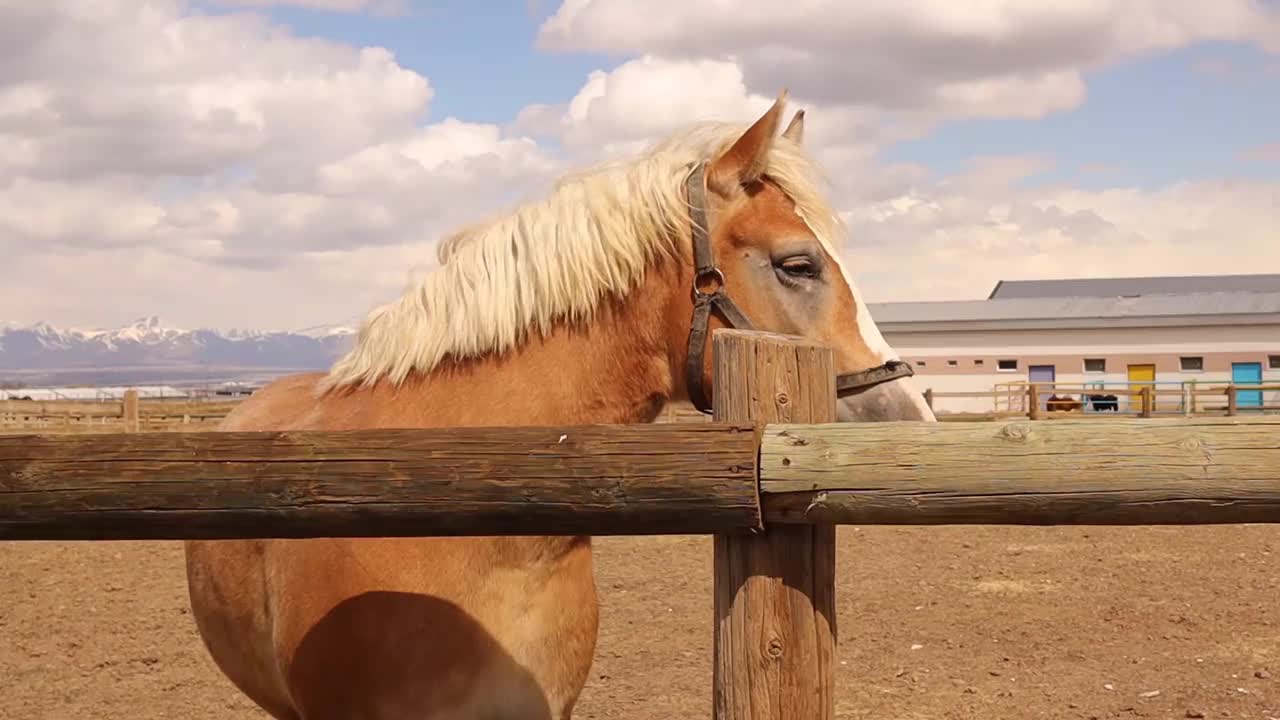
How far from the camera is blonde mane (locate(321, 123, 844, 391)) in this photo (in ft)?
10.2

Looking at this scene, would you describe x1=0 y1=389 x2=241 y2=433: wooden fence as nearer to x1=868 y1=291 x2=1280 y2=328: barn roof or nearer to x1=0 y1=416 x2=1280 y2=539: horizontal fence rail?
x1=0 y1=416 x2=1280 y2=539: horizontal fence rail

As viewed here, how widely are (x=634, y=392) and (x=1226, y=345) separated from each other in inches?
1640

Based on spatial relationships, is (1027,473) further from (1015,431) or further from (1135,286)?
(1135,286)

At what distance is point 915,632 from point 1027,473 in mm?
5800

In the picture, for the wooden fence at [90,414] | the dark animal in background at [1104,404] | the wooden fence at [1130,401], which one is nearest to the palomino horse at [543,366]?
the wooden fence at [90,414]

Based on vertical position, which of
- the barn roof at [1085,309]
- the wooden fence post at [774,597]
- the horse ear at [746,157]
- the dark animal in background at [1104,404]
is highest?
the barn roof at [1085,309]

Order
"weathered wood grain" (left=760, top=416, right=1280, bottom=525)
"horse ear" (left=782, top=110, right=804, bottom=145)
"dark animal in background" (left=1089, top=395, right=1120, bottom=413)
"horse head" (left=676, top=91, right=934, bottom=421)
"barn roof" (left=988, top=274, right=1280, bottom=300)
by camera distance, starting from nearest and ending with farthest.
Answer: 1. "weathered wood grain" (left=760, top=416, right=1280, bottom=525)
2. "horse head" (left=676, top=91, right=934, bottom=421)
3. "horse ear" (left=782, top=110, right=804, bottom=145)
4. "dark animal in background" (left=1089, top=395, right=1120, bottom=413)
5. "barn roof" (left=988, top=274, right=1280, bottom=300)

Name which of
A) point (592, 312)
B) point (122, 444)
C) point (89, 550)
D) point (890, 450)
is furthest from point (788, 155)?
point (89, 550)

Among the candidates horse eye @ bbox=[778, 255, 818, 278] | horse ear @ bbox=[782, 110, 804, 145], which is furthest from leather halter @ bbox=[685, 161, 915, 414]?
horse ear @ bbox=[782, 110, 804, 145]

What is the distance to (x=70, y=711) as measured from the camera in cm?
631

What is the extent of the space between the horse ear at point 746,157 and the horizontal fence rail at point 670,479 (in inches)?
44.1

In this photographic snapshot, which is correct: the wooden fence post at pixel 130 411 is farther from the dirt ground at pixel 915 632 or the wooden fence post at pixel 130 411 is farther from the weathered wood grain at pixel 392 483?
the weathered wood grain at pixel 392 483

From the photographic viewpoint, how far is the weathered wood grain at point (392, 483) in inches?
84.4

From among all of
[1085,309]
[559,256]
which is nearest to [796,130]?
[559,256]
